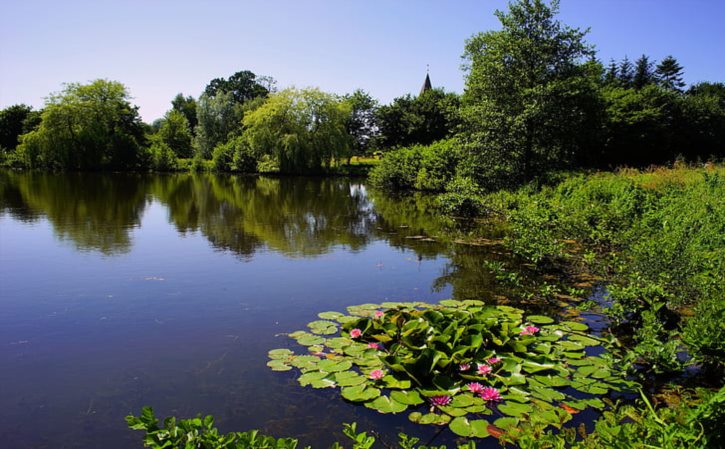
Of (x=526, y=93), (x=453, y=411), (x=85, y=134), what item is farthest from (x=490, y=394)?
(x=85, y=134)

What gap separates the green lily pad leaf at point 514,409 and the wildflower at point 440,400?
0.49 metres

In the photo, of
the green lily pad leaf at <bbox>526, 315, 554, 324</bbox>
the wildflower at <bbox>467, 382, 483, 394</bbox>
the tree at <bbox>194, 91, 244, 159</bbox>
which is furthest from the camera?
the tree at <bbox>194, 91, 244, 159</bbox>

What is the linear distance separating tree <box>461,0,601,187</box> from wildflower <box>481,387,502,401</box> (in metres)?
16.4

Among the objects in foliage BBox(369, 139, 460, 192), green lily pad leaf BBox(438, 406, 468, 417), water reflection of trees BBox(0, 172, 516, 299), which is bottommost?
green lily pad leaf BBox(438, 406, 468, 417)

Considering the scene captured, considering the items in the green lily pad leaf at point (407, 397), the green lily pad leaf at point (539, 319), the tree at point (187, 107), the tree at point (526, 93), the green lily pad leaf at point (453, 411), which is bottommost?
the green lily pad leaf at point (453, 411)

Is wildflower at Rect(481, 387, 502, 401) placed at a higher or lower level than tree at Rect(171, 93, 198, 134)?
lower

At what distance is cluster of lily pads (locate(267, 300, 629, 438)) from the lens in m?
4.34

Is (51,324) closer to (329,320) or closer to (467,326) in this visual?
(329,320)

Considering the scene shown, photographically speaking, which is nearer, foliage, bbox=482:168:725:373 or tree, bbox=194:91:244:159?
foliage, bbox=482:168:725:373

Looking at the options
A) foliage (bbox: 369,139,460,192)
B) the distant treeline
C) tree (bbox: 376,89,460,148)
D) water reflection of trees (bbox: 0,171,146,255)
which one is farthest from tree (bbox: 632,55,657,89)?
water reflection of trees (bbox: 0,171,146,255)

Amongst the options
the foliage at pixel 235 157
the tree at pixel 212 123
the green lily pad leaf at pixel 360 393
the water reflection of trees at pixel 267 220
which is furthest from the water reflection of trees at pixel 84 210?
the tree at pixel 212 123

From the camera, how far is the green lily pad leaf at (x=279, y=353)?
5.47m

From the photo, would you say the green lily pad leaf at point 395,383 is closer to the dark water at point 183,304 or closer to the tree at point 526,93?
the dark water at point 183,304

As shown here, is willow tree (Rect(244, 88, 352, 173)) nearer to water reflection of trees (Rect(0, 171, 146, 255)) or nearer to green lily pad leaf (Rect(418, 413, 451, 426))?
water reflection of trees (Rect(0, 171, 146, 255))
